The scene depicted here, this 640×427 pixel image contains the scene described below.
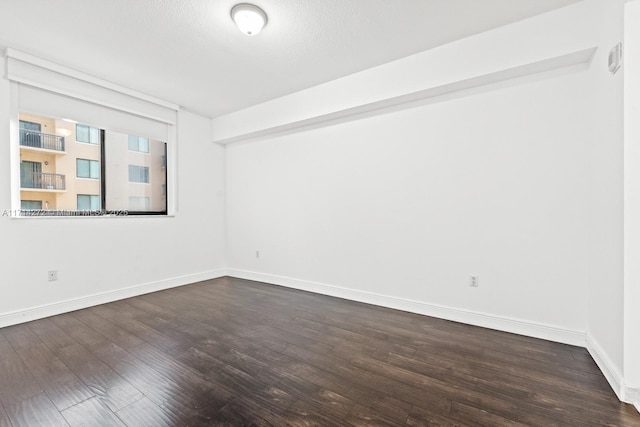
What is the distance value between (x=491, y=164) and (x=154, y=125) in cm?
438

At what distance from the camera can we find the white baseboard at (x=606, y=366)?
169cm

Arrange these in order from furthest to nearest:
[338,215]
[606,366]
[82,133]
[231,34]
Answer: [338,215] < [82,133] < [231,34] < [606,366]

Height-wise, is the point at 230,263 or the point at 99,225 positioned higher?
the point at 99,225

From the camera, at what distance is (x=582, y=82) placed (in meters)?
2.32

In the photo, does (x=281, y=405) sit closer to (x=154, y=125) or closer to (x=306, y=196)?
(x=306, y=196)

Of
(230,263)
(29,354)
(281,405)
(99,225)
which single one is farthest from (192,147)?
(281,405)

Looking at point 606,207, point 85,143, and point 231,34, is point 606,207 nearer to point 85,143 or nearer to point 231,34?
point 231,34

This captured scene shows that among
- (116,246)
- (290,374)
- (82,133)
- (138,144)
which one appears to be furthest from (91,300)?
(290,374)

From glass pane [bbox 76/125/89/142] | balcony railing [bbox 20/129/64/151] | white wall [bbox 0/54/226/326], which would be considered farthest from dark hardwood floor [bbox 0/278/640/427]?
glass pane [bbox 76/125/89/142]

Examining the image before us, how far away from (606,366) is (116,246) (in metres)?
4.96

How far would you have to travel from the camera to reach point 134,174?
4.05m

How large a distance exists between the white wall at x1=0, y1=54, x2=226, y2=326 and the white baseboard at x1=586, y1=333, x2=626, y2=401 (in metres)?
4.74

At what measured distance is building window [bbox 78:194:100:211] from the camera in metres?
3.44

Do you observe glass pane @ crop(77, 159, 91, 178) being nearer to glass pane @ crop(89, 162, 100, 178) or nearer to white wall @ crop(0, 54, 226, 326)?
glass pane @ crop(89, 162, 100, 178)
